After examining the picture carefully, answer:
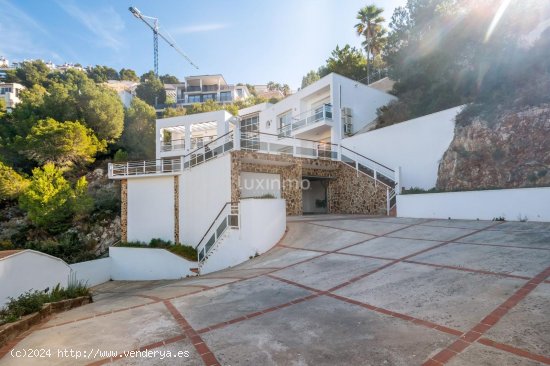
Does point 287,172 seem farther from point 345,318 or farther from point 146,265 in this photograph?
point 345,318

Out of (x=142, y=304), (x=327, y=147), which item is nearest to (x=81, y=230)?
(x=327, y=147)

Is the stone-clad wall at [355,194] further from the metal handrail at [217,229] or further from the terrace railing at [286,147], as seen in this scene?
the metal handrail at [217,229]

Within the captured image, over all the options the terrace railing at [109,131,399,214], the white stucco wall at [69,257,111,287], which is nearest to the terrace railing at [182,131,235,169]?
the terrace railing at [109,131,399,214]

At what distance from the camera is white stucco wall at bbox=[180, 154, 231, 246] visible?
13227 mm

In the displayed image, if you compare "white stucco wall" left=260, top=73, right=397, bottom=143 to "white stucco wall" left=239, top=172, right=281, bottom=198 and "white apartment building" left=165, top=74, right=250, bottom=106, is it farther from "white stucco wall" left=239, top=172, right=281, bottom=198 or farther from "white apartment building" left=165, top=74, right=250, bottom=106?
"white apartment building" left=165, top=74, right=250, bottom=106

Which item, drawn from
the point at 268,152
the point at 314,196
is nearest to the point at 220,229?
the point at 268,152

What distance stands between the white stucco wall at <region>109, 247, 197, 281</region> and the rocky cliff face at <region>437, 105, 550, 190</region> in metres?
13.0

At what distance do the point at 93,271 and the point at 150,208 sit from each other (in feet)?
14.6

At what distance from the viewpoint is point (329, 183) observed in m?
18.2

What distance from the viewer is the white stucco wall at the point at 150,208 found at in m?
16.9

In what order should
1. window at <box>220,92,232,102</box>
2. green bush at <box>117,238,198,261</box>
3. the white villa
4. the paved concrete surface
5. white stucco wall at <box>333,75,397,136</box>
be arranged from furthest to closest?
1. window at <box>220,92,232,102</box>
2. white stucco wall at <box>333,75,397,136</box>
3. green bush at <box>117,238,198,261</box>
4. the white villa
5. the paved concrete surface

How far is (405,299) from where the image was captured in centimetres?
421

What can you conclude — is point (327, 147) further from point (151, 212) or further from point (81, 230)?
point (81, 230)

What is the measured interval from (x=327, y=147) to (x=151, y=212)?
1149cm
